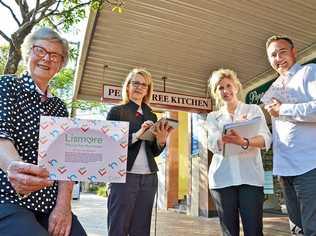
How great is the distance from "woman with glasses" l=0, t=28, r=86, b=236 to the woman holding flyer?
50.9 inches

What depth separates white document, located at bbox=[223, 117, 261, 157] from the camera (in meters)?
2.79

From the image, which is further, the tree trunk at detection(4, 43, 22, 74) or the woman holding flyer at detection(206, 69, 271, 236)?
the tree trunk at detection(4, 43, 22, 74)

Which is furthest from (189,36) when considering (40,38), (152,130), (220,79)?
(40,38)

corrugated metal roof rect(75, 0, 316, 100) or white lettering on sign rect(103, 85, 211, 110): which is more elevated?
corrugated metal roof rect(75, 0, 316, 100)

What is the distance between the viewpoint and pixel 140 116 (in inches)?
128

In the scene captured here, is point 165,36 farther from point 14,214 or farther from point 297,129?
point 14,214

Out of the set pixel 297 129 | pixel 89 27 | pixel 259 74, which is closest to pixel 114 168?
pixel 297 129

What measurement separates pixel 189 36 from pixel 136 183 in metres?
4.12

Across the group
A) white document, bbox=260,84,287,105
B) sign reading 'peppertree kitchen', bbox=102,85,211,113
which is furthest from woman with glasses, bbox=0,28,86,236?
sign reading 'peppertree kitchen', bbox=102,85,211,113

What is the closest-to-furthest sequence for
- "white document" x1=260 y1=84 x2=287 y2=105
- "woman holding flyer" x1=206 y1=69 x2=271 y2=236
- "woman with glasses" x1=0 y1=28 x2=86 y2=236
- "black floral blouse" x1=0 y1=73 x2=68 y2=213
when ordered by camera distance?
"woman with glasses" x1=0 y1=28 x2=86 y2=236 < "black floral blouse" x1=0 y1=73 x2=68 y2=213 < "white document" x1=260 y1=84 x2=287 y2=105 < "woman holding flyer" x1=206 y1=69 x2=271 y2=236

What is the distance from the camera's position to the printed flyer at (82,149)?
160cm

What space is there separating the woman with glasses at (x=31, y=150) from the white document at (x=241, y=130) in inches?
50.2

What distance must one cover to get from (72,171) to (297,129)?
159cm

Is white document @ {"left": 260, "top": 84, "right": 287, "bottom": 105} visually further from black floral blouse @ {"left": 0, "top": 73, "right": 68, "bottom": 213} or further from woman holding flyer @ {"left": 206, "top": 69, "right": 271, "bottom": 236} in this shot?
black floral blouse @ {"left": 0, "top": 73, "right": 68, "bottom": 213}
